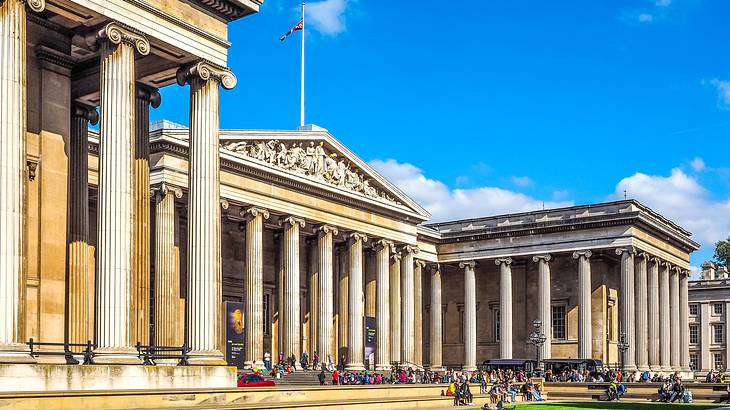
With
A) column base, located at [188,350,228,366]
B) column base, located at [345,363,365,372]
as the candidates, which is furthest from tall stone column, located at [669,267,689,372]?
column base, located at [188,350,228,366]

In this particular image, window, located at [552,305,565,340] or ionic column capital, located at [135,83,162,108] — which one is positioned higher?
ionic column capital, located at [135,83,162,108]

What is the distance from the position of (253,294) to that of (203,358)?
26.3m

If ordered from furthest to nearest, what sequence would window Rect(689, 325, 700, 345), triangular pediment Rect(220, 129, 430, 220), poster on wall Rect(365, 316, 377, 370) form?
window Rect(689, 325, 700, 345)
poster on wall Rect(365, 316, 377, 370)
triangular pediment Rect(220, 129, 430, 220)

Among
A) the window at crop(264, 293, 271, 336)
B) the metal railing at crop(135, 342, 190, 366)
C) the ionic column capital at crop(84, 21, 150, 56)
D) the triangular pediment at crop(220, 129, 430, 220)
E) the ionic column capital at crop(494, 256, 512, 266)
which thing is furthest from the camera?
the ionic column capital at crop(494, 256, 512, 266)

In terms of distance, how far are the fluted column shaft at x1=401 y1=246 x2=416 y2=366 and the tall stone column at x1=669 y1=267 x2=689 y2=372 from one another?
23.8m

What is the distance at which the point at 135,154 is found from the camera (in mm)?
28734

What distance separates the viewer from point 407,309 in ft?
227

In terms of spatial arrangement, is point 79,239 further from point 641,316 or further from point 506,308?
point 641,316

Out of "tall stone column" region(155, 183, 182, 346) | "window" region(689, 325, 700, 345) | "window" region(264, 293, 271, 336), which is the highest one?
"tall stone column" region(155, 183, 182, 346)

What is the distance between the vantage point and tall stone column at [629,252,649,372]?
72.2 meters

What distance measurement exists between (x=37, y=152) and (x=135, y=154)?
2906 millimetres

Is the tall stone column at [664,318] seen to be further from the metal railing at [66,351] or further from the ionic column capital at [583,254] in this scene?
the metal railing at [66,351]

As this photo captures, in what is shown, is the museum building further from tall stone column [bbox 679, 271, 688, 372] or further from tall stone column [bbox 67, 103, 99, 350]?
tall stone column [bbox 679, 271, 688, 372]

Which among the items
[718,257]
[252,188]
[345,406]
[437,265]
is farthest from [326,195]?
[718,257]
